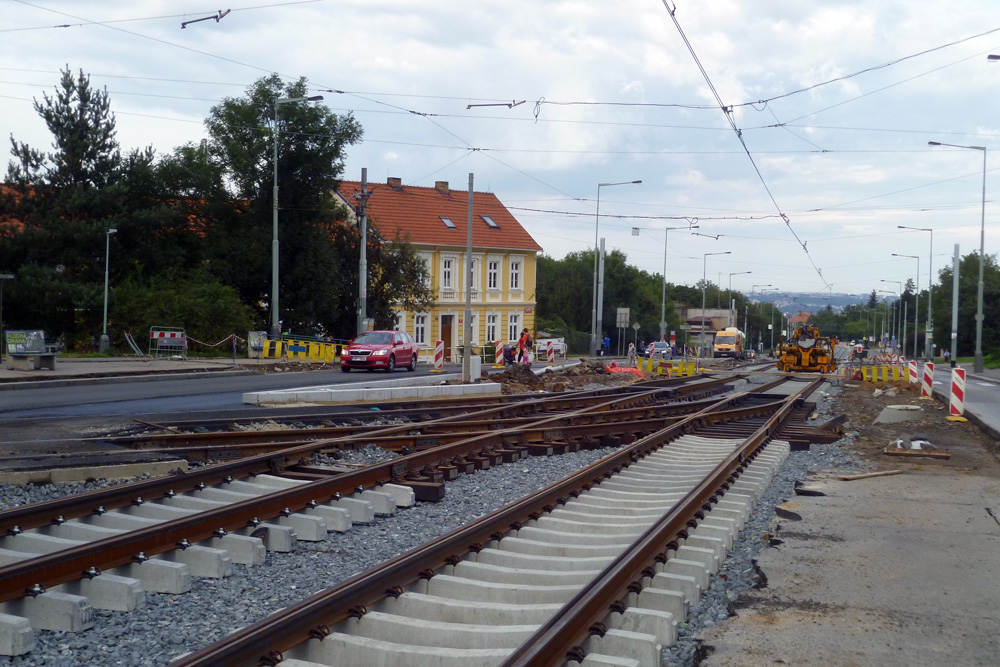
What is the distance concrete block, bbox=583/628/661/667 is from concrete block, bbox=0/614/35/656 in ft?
9.17

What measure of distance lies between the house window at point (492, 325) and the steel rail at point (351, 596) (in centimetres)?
5492

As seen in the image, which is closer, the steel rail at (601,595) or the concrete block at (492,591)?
the steel rail at (601,595)

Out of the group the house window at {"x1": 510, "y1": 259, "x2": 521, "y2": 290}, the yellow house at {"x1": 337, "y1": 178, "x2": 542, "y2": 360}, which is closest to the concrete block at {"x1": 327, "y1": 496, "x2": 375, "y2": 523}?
the yellow house at {"x1": 337, "y1": 178, "x2": 542, "y2": 360}

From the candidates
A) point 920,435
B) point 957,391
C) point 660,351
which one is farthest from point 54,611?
point 660,351

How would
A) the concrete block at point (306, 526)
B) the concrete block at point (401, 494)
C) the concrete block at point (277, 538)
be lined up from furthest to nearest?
the concrete block at point (401, 494) → the concrete block at point (306, 526) → the concrete block at point (277, 538)

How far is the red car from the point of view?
1271 inches

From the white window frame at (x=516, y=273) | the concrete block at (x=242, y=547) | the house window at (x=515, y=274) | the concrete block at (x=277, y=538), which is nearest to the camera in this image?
the concrete block at (x=242, y=547)

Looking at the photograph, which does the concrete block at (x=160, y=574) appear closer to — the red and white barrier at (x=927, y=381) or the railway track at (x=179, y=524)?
the railway track at (x=179, y=524)

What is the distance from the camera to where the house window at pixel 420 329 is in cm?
6065

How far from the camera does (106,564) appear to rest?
5.80 meters

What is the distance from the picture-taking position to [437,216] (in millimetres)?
63312

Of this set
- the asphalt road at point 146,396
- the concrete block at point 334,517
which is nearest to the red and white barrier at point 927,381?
the asphalt road at point 146,396

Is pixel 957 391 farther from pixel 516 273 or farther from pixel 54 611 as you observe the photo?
pixel 516 273

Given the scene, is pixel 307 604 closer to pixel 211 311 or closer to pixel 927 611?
pixel 927 611
